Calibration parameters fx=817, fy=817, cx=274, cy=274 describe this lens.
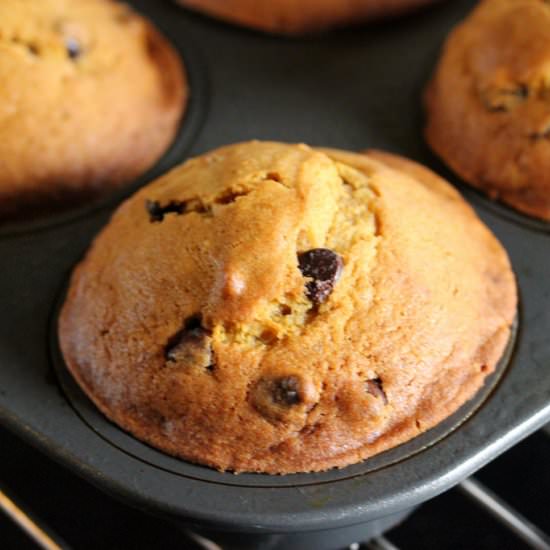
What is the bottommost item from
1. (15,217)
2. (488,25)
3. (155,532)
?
(155,532)

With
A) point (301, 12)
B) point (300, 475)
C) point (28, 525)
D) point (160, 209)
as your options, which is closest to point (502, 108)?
point (301, 12)

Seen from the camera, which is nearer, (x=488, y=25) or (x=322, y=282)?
(x=322, y=282)

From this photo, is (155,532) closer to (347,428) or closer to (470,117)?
(347,428)

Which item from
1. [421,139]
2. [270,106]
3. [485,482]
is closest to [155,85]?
[270,106]

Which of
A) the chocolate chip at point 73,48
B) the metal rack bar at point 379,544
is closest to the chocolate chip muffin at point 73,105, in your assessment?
the chocolate chip at point 73,48

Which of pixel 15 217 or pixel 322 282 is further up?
pixel 322 282

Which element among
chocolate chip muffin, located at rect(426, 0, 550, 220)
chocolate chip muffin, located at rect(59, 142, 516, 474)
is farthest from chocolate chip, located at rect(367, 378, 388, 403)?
chocolate chip muffin, located at rect(426, 0, 550, 220)
